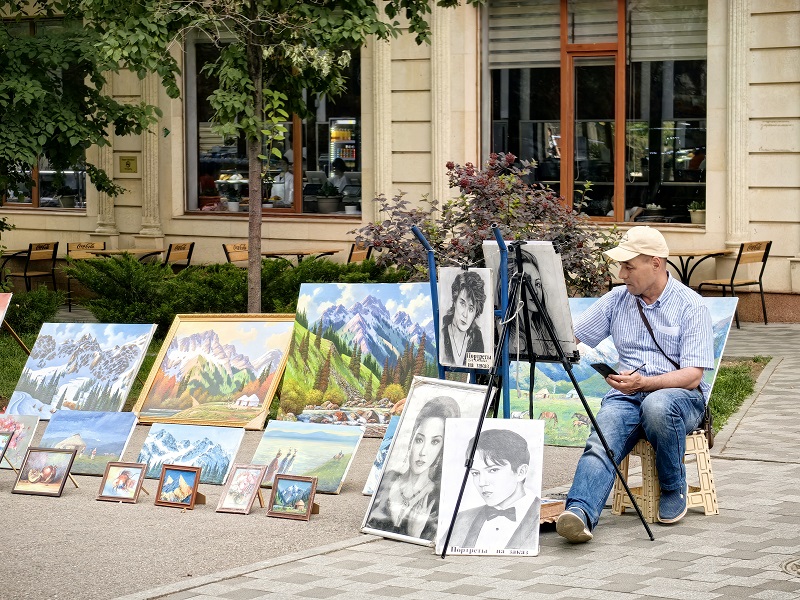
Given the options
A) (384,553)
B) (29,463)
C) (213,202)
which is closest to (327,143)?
(213,202)

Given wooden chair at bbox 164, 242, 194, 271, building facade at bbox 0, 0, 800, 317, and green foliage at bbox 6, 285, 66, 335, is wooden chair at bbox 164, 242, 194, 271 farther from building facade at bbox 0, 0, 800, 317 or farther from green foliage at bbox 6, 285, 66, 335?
green foliage at bbox 6, 285, 66, 335

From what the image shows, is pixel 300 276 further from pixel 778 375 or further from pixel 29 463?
pixel 29 463

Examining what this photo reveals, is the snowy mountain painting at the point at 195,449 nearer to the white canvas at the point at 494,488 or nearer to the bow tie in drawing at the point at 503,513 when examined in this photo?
the white canvas at the point at 494,488

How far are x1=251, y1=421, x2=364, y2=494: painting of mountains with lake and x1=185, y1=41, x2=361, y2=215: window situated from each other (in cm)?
1075

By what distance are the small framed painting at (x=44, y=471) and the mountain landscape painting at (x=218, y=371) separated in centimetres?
167

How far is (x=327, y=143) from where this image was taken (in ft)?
63.2

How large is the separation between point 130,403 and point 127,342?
1.29 metres

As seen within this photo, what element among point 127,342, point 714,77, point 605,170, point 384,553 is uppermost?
point 714,77

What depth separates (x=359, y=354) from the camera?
9.95 m

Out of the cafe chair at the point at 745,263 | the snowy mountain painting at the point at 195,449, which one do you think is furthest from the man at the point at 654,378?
the cafe chair at the point at 745,263

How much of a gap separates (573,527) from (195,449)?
2787mm

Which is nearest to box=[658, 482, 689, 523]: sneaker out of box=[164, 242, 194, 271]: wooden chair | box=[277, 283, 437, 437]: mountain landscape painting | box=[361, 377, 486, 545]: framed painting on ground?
box=[361, 377, 486, 545]: framed painting on ground

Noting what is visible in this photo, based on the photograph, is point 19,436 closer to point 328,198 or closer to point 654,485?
point 654,485

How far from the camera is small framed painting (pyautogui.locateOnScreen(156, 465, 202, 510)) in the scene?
7.52m
